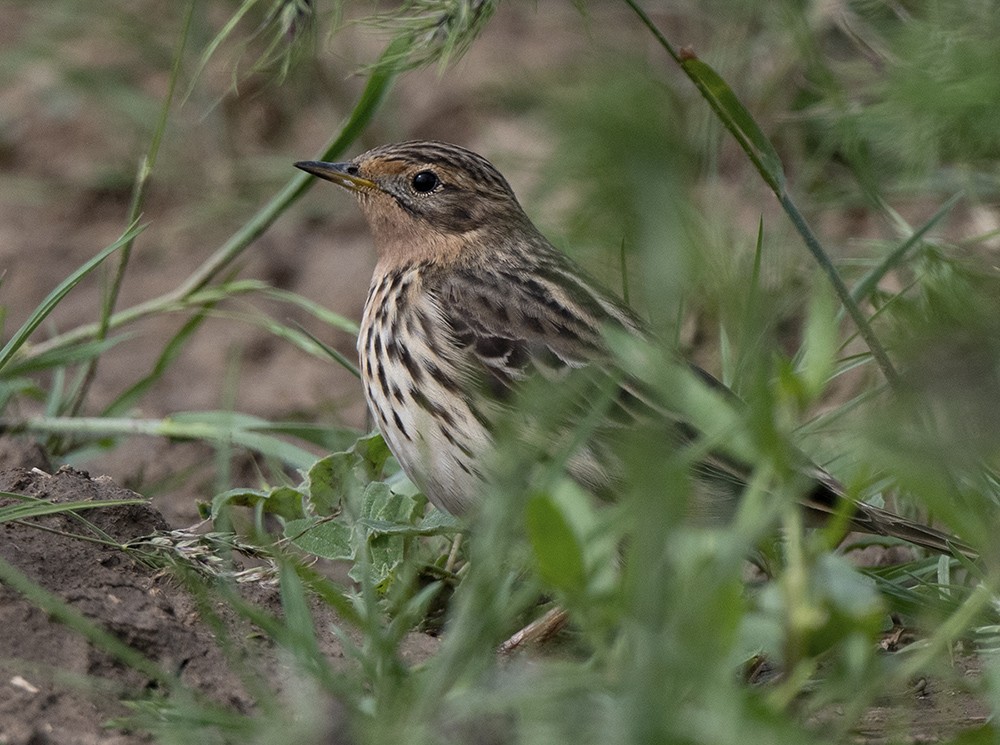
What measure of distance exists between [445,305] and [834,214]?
3033mm

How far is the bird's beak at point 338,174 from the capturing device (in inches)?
203

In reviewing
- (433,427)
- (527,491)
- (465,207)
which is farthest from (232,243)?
(527,491)

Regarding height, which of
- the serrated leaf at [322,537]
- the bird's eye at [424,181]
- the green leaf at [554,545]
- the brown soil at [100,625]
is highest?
the bird's eye at [424,181]

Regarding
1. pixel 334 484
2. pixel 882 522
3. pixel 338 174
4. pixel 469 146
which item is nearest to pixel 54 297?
pixel 334 484

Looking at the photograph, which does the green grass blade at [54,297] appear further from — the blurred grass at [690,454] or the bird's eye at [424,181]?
the bird's eye at [424,181]

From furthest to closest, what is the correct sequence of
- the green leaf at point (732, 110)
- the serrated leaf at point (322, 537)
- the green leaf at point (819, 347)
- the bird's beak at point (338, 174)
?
the bird's beak at point (338, 174), the serrated leaf at point (322, 537), the green leaf at point (732, 110), the green leaf at point (819, 347)

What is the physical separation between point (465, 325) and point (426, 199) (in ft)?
2.68

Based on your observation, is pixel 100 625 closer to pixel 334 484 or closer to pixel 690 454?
pixel 334 484

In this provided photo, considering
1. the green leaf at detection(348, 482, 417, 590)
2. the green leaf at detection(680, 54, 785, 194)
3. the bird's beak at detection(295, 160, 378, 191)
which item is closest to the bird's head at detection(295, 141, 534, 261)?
the bird's beak at detection(295, 160, 378, 191)

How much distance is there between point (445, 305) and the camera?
4.79m

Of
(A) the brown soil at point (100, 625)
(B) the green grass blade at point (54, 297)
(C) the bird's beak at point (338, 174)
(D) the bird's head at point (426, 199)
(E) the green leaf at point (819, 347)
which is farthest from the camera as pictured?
(D) the bird's head at point (426, 199)

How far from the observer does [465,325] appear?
4.68 m

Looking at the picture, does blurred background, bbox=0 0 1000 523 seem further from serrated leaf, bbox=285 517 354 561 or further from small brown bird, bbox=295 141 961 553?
serrated leaf, bbox=285 517 354 561

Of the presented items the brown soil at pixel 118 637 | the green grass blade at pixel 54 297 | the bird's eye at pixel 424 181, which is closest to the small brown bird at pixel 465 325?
the bird's eye at pixel 424 181
